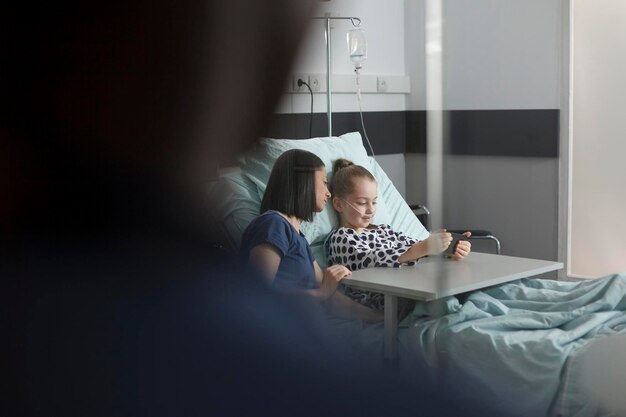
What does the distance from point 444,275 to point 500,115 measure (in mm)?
176

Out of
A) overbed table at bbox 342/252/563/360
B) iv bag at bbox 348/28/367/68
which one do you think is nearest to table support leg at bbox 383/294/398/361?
→ overbed table at bbox 342/252/563/360

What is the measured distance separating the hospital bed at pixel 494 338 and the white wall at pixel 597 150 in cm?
4

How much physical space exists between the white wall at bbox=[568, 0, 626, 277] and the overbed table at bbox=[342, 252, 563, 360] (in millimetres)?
71

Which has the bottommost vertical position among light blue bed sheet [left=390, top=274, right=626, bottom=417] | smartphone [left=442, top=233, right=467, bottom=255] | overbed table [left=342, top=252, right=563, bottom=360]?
light blue bed sheet [left=390, top=274, right=626, bottom=417]

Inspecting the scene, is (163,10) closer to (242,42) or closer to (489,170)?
(242,42)

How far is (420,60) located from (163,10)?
0.23 m

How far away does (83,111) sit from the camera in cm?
44

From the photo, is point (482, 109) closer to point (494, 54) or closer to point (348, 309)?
point (494, 54)

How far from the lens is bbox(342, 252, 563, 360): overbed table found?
526mm

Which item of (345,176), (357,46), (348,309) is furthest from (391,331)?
(357,46)

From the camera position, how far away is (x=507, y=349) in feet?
1.90

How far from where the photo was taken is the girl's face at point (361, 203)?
0.60m

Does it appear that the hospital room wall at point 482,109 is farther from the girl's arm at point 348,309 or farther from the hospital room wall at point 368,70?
the girl's arm at point 348,309

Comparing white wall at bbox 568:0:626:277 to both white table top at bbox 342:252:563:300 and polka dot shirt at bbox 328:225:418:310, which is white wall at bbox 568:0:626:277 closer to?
white table top at bbox 342:252:563:300
